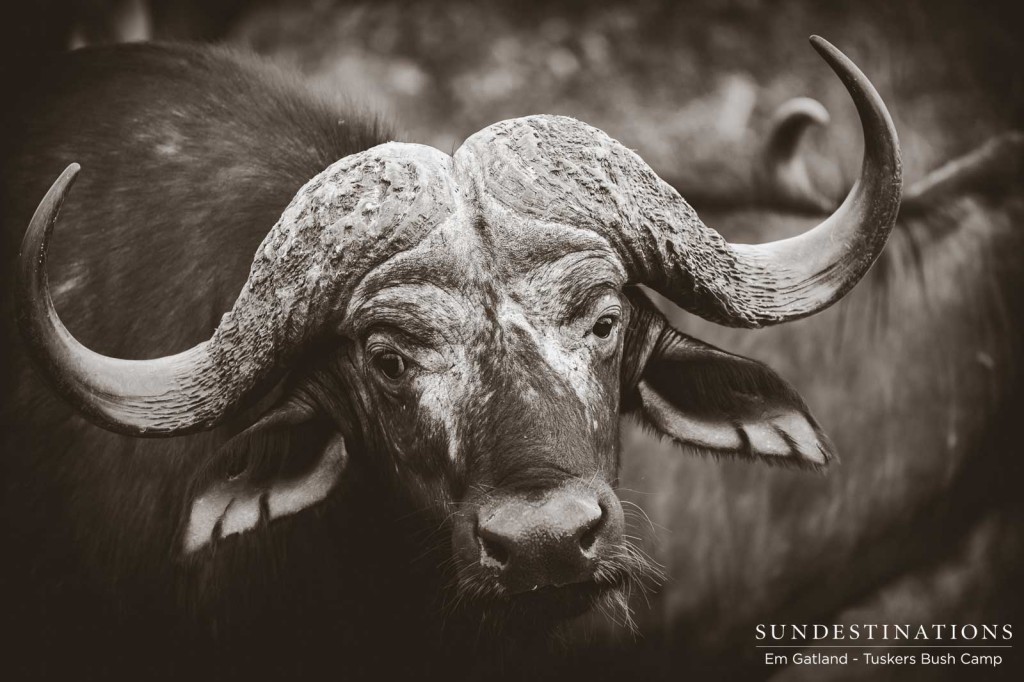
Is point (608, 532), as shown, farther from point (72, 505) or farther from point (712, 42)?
point (712, 42)

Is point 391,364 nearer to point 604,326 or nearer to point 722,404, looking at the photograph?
point 604,326

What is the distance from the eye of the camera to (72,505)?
113 inches

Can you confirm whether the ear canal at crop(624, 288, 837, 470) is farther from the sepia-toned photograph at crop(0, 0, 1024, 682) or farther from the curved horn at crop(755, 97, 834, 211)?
the curved horn at crop(755, 97, 834, 211)

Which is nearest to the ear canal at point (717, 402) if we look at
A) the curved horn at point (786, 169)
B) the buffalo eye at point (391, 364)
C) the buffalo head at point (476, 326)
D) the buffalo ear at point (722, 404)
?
the buffalo ear at point (722, 404)

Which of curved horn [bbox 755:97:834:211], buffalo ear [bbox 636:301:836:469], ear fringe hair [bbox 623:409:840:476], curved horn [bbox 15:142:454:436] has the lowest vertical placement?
ear fringe hair [bbox 623:409:840:476]

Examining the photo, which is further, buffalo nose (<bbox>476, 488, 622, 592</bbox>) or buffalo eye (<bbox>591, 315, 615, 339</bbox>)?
buffalo eye (<bbox>591, 315, 615, 339</bbox>)

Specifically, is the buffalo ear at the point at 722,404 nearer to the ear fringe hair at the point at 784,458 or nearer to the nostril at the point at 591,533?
the ear fringe hair at the point at 784,458

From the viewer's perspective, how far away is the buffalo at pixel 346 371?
2275 mm

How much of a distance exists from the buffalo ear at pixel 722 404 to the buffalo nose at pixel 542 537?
0.76 metres

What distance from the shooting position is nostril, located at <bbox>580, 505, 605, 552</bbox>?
2.11m

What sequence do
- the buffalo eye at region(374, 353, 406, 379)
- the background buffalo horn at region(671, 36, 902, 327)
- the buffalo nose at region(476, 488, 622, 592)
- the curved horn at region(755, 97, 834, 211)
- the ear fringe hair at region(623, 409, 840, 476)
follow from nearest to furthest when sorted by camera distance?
the buffalo nose at region(476, 488, 622, 592), the buffalo eye at region(374, 353, 406, 379), the background buffalo horn at region(671, 36, 902, 327), the ear fringe hair at region(623, 409, 840, 476), the curved horn at region(755, 97, 834, 211)

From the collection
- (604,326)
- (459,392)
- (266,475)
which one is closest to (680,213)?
(604,326)

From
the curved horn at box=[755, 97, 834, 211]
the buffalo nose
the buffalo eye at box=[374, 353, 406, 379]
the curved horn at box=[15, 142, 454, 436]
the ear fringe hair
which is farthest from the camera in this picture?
the curved horn at box=[755, 97, 834, 211]

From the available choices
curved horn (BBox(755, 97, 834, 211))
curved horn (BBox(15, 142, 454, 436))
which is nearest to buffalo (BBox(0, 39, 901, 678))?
curved horn (BBox(15, 142, 454, 436))
